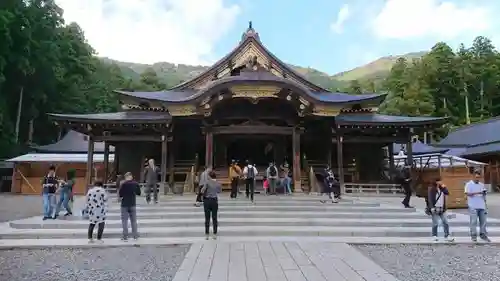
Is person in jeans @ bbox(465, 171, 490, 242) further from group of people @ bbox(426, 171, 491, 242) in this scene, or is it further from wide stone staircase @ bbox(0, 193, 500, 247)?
wide stone staircase @ bbox(0, 193, 500, 247)

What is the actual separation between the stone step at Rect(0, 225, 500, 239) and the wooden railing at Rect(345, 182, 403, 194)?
26.9ft

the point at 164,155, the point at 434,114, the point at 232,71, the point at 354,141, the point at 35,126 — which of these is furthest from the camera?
the point at 434,114

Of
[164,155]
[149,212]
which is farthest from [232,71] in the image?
[149,212]

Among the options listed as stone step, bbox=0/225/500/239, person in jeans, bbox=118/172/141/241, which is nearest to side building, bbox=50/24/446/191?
stone step, bbox=0/225/500/239

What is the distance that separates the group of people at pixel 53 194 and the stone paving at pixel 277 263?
498 cm

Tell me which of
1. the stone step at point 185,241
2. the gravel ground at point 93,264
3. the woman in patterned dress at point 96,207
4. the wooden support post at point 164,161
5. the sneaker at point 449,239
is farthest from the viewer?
the wooden support post at point 164,161

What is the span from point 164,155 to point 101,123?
308 cm

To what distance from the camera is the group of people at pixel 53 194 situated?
10.7m

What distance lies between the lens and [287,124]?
17.9 meters

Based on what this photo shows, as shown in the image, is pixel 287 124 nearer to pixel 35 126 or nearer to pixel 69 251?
pixel 69 251

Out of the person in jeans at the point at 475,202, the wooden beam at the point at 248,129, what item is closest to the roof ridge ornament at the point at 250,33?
the wooden beam at the point at 248,129

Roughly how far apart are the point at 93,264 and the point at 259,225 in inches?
Answer: 180

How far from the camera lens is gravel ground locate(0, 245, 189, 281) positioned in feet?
18.7

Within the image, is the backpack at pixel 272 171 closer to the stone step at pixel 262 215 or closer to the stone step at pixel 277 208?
the stone step at pixel 277 208
